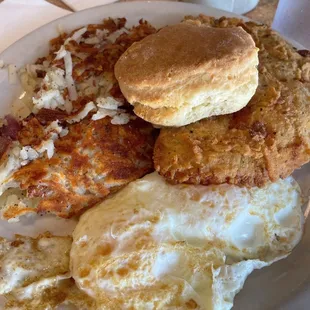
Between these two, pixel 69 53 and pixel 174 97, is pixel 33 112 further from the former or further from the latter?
pixel 174 97

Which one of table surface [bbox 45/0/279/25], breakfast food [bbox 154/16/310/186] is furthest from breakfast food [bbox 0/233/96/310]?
table surface [bbox 45/0/279/25]

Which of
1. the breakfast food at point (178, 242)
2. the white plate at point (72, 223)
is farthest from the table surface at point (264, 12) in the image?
the breakfast food at point (178, 242)

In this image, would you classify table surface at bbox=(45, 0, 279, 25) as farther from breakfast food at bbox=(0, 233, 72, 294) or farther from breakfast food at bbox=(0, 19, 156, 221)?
breakfast food at bbox=(0, 233, 72, 294)

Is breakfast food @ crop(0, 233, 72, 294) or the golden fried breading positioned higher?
the golden fried breading

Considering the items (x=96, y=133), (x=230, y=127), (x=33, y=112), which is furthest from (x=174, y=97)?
(x=33, y=112)

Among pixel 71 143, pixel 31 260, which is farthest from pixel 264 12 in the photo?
pixel 31 260

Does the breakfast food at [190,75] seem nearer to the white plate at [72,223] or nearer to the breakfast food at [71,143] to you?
the breakfast food at [71,143]

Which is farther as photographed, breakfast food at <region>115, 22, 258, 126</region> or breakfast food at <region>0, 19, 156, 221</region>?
breakfast food at <region>0, 19, 156, 221</region>
